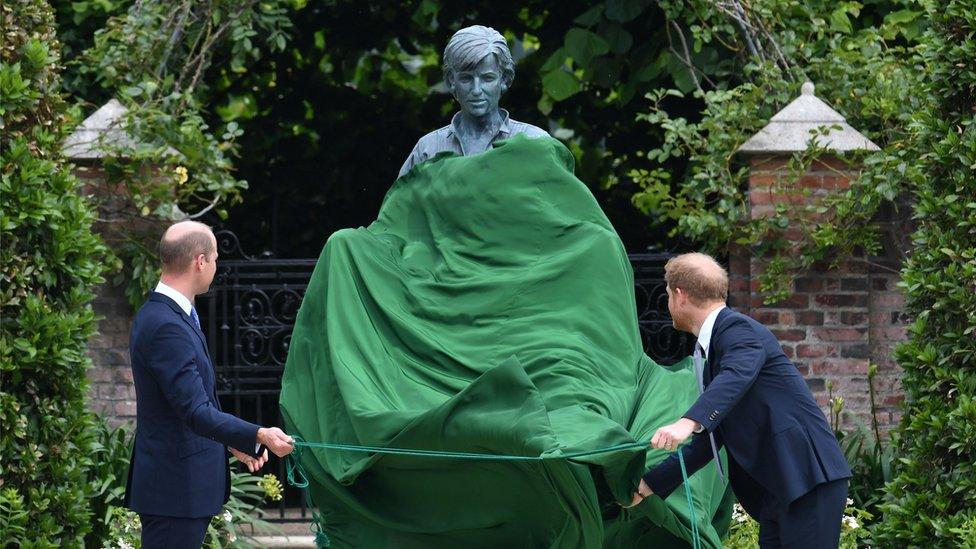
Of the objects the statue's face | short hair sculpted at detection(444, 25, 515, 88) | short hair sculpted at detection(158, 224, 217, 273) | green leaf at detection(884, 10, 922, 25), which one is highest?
short hair sculpted at detection(444, 25, 515, 88)

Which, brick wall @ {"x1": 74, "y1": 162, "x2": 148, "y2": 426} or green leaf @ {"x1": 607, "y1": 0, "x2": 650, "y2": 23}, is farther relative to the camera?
A: green leaf @ {"x1": 607, "y1": 0, "x2": 650, "y2": 23}

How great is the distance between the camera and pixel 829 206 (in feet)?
25.1

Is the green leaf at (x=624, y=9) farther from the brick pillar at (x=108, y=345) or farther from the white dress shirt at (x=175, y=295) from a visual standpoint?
the white dress shirt at (x=175, y=295)

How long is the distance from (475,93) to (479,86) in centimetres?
3

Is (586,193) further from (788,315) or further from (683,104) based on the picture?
(683,104)

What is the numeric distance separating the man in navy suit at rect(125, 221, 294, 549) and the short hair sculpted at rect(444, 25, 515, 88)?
1.22 meters

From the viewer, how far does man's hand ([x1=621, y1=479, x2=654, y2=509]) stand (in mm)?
4508

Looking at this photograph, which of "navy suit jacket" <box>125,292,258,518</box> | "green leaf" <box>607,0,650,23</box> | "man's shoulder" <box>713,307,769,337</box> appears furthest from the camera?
"green leaf" <box>607,0,650,23</box>

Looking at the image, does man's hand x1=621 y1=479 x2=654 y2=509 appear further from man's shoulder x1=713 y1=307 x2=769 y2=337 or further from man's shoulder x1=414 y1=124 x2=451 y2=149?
man's shoulder x1=414 y1=124 x2=451 y2=149

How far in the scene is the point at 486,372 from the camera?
14.5 feet

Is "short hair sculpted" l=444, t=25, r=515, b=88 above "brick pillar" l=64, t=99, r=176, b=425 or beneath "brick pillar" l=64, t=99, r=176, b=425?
above

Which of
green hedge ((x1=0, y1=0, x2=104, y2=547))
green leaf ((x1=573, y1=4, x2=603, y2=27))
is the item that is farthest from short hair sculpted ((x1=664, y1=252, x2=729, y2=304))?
green leaf ((x1=573, y1=4, x2=603, y2=27))

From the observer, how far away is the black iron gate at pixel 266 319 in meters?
7.79

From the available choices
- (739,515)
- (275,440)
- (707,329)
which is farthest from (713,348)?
(739,515)
